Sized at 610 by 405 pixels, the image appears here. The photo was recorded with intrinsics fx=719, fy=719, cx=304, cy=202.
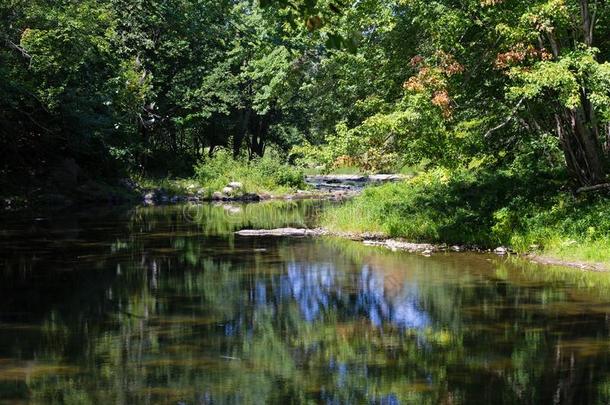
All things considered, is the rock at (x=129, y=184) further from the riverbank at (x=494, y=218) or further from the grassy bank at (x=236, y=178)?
the riverbank at (x=494, y=218)

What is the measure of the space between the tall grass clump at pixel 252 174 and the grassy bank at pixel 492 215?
21.2 metres

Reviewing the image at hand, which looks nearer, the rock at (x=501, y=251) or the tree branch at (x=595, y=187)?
the tree branch at (x=595, y=187)

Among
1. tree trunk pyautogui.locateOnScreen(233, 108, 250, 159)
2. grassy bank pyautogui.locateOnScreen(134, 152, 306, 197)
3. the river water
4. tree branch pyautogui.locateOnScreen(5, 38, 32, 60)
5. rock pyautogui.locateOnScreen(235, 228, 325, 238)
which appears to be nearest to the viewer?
the river water

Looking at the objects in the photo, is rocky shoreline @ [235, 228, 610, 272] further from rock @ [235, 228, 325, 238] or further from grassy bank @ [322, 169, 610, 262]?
grassy bank @ [322, 169, 610, 262]

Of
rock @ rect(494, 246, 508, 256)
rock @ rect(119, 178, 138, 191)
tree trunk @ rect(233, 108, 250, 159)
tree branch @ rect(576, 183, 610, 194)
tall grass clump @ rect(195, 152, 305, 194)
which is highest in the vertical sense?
tree trunk @ rect(233, 108, 250, 159)

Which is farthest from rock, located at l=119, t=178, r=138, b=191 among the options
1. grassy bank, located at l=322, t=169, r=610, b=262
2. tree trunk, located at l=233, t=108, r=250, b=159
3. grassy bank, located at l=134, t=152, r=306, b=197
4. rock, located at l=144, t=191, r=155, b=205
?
grassy bank, located at l=322, t=169, r=610, b=262

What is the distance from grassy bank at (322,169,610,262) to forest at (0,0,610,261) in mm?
48

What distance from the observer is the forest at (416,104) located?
50.0ft

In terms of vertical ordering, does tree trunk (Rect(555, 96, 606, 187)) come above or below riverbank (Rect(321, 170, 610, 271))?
above

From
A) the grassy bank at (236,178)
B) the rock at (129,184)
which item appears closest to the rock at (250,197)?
the grassy bank at (236,178)

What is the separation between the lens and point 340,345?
964 centimetres

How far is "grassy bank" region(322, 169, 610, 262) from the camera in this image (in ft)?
52.7

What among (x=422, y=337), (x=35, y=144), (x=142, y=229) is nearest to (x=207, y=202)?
(x=35, y=144)

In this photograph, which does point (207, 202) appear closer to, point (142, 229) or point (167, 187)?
point (167, 187)
